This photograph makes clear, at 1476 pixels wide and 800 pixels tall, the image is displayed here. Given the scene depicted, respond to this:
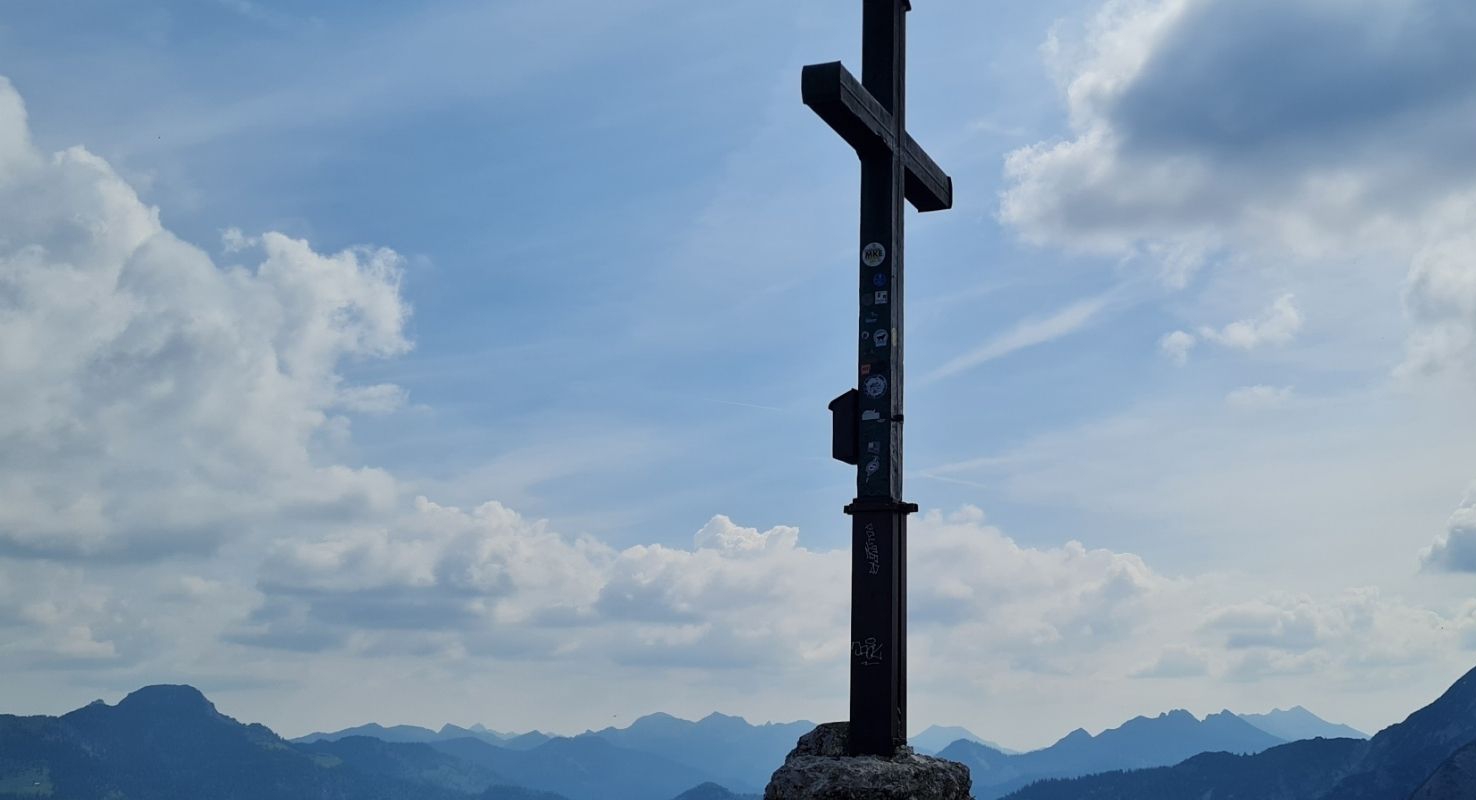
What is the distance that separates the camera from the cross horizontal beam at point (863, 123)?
576 inches

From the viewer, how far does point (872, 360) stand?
A: 1520cm

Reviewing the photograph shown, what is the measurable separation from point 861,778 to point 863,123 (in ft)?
22.9

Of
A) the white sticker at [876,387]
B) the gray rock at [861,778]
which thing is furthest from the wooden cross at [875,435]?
the gray rock at [861,778]

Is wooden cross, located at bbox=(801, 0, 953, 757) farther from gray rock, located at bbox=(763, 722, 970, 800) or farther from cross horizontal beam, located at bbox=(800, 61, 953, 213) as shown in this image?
gray rock, located at bbox=(763, 722, 970, 800)

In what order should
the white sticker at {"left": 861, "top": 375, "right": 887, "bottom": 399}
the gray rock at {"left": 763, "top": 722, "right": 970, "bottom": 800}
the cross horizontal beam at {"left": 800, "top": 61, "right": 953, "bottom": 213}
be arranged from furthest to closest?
1. the white sticker at {"left": 861, "top": 375, "right": 887, "bottom": 399}
2. the cross horizontal beam at {"left": 800, "top": 61, "right": 953, "bottom": 213}
3. the gray rock at {"left": 763, "top": 722, "right": 970, "bottom": 800}

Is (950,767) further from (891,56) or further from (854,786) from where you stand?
(891,56)

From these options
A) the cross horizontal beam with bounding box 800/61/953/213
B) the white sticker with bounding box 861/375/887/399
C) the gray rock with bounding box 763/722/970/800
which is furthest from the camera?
the white sticker with bounding box 861/375/887/399

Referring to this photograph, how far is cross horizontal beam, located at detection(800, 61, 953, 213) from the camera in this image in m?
14.6

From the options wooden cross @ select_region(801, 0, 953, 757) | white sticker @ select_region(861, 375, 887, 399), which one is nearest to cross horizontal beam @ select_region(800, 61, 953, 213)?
wooden cross @ select_region(801, 0, 953, 757)

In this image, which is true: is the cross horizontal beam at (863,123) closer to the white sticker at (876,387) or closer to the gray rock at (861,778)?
the white sticker at (876,387)

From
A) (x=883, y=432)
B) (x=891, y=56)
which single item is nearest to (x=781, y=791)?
(x=883, y=432)

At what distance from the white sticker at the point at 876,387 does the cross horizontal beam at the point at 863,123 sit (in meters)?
Answer: 2.78

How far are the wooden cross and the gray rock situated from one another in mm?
439

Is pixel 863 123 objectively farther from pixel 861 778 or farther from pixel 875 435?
pixel 861 778
